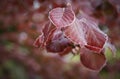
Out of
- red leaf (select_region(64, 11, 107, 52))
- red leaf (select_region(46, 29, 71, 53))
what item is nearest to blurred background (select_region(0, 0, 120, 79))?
red leaf (select_region(46, 29, 71, 53))

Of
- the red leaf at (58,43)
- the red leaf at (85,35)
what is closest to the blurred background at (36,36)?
the red leaf at (58,43)

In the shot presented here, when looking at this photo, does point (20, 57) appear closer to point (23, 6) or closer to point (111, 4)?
point (23, 6)

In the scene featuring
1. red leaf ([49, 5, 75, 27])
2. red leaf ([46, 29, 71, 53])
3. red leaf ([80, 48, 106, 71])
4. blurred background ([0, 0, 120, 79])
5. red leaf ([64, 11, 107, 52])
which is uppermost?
red leaf ([49, 5, 75, 27])

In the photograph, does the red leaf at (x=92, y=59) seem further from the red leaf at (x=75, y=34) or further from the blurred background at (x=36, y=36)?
the blurred background at (x=36, y=36)

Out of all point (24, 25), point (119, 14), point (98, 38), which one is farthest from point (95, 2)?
point (24, 25)

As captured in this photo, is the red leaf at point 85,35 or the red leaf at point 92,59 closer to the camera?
the red leaf at point 85,35

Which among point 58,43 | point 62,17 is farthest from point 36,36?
point 62,17

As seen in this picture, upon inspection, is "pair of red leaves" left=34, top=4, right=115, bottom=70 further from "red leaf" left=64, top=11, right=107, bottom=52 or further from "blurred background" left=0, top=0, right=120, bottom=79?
"blurred background" left=0, top=0, right=120, bottom=79
